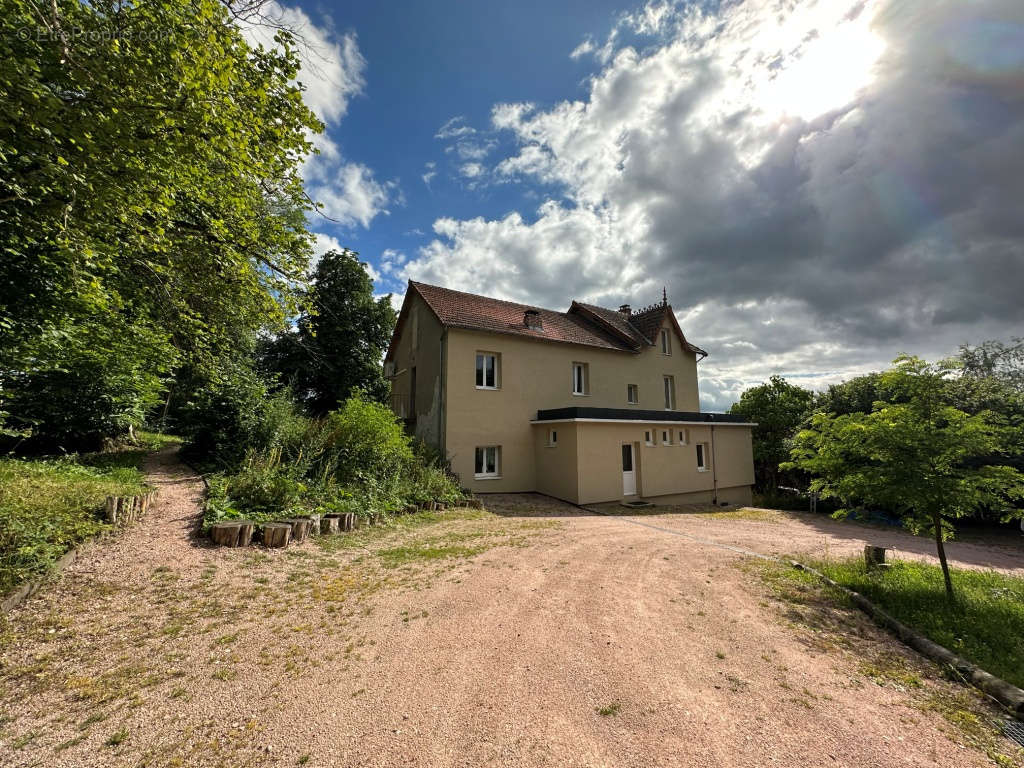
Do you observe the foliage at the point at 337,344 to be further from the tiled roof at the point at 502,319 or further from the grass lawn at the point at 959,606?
the grass lawn at the point at 959,606

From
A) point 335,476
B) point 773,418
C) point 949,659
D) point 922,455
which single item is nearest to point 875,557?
point 922,455

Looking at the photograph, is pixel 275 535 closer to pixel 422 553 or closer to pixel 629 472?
pixel 422 553

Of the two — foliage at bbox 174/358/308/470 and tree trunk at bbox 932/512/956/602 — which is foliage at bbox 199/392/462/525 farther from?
tree trunk at bbox 932/512/956/602

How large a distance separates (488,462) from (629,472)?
18.9ft

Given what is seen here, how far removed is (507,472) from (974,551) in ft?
47.1

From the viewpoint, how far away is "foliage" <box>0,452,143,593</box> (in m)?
4.89

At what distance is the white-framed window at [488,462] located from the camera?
16.6m

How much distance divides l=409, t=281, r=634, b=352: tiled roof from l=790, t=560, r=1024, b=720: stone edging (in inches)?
533

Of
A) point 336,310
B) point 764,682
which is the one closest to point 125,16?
point 764,682

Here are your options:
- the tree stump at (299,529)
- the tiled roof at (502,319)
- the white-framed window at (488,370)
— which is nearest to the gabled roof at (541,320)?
the tiled roof at (502,319)

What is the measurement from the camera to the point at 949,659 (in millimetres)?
4590

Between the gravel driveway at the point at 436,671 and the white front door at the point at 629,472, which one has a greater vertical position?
the white front door at the point at 629,472

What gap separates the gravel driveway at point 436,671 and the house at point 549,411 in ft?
30.7

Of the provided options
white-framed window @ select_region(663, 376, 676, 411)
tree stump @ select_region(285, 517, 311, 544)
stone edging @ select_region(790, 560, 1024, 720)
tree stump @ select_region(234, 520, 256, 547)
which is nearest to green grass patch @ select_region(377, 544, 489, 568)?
tree stump @ select_region(285, 517, 311, 544)
